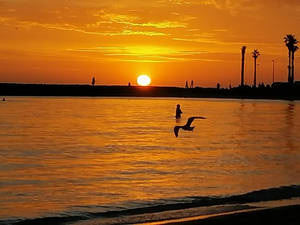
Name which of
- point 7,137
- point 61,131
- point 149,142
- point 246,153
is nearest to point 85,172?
point 246,153

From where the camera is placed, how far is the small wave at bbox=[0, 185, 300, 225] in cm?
1415

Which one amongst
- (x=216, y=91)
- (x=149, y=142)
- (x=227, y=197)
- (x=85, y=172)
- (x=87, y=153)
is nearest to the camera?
(x=227, y=197)

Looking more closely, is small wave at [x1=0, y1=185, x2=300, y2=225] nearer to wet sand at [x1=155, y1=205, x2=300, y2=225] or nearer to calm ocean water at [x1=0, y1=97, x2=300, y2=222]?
calm ocean water at [x1=0, y1=97, x2=300, y2=222]

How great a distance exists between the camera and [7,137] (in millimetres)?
37188

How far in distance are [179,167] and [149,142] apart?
11.3m

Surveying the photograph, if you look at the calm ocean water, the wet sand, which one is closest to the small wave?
the calm ocean water

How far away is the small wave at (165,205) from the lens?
557 inches

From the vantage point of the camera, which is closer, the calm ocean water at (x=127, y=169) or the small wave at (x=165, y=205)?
the small wave at (x=165, y=205)

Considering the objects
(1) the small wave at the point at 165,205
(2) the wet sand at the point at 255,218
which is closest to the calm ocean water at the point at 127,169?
(1) the small wave at the point at 165,205

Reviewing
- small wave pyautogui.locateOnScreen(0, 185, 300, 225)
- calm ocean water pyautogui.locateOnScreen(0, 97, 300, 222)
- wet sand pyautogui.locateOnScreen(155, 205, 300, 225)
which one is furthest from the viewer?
calm ocean water pyautogui.locateOnScreen(0, 97, 300, 222)

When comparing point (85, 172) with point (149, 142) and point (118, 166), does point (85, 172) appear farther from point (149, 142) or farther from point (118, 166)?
point (149, 142)

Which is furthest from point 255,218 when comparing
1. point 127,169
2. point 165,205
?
point 127,169

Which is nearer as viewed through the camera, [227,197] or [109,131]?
[227,197]

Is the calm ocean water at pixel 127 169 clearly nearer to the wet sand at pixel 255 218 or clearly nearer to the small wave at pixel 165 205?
the small wave at pixel 165 205
